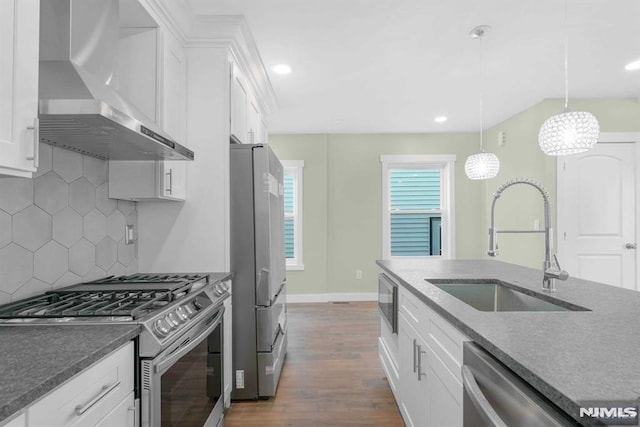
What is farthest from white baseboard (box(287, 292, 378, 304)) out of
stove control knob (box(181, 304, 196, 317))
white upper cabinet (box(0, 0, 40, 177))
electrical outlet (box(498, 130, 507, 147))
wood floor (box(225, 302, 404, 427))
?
white upper cabinet (box(0, 0, 40, 177))

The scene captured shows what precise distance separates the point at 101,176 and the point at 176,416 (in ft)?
4.48

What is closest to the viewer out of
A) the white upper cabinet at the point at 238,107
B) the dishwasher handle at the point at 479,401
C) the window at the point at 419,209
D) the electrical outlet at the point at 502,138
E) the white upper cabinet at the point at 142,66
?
the dishwasher handle at the point at 479,401

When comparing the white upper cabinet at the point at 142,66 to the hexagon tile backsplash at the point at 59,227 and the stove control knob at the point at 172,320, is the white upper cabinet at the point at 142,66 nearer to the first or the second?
the hexagon tile backsplash at the point at 59,227

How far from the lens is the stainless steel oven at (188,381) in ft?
3.85

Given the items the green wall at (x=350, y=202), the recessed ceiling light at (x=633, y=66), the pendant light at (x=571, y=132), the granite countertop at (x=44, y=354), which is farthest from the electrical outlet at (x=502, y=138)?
the granite countertop at (x=44, y=354)

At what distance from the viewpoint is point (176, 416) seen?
135 centimetres

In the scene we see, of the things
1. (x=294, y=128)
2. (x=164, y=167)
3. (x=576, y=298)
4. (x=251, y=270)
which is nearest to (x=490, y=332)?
A: (x=576, y=298)

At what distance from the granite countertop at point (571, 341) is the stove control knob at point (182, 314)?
1022mm

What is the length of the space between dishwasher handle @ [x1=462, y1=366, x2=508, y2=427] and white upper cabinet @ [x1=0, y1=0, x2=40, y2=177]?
147cm

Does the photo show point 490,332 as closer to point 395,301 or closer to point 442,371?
point 442,371

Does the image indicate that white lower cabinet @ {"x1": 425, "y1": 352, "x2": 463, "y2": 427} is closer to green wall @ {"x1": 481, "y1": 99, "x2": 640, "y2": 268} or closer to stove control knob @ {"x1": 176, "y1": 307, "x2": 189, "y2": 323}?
stove control knob @ {"x1": 176, "y1": 307, "x2": 189, "y2": 323}

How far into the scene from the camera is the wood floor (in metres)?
2.16

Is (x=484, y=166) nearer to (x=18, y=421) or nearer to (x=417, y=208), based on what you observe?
(x=417, y=208)

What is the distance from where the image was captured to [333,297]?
5.23 m
